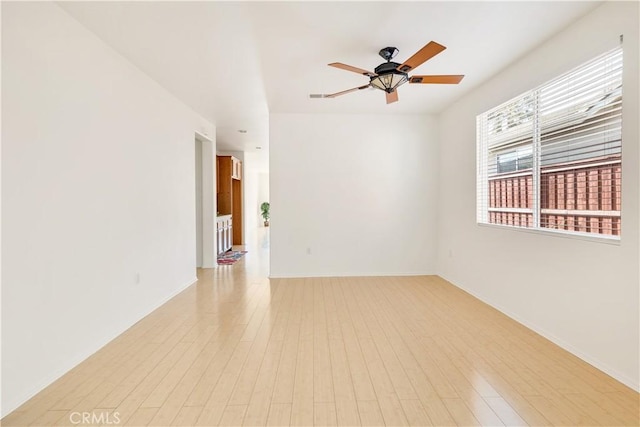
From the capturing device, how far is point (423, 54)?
2.31 m

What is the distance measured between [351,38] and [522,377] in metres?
2.92

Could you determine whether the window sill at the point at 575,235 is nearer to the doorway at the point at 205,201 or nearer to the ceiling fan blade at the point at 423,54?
the ceiling fan blade at the point at 423,54

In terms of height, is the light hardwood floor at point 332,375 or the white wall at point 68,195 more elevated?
the white wall at point 68,195

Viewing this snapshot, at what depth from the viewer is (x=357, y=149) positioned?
5117 mm

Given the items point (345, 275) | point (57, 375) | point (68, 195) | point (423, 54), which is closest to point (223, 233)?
point (345, 275)

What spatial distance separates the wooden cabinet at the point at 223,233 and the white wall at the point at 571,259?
4.77 meters

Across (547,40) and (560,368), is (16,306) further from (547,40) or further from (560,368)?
(547,40)

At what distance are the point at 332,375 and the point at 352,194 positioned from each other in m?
3.30

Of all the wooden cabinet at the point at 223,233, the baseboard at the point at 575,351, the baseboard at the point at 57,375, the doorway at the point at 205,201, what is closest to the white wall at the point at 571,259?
the baseboard at the point at 575,351

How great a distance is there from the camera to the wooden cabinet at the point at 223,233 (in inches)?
259

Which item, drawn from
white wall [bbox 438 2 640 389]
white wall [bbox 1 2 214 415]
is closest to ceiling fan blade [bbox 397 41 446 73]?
white wall [bbox 438 2 640 389]

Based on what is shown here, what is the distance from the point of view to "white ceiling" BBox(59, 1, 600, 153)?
2.26 metres

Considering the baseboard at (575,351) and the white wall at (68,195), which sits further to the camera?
the baseboard at (575,351)

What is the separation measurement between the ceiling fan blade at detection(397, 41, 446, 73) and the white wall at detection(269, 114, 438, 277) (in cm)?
245
